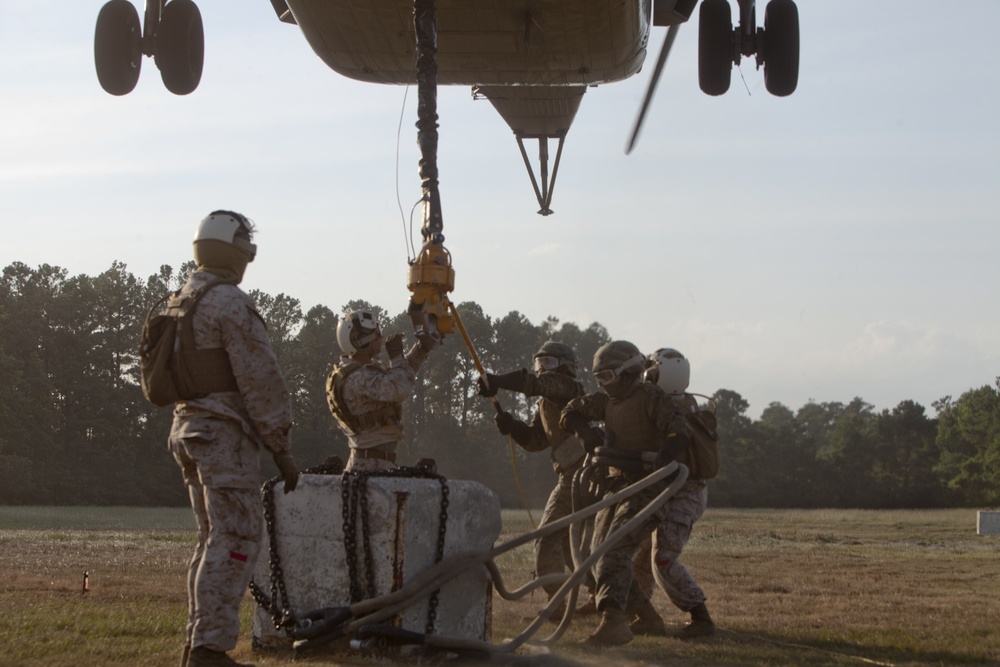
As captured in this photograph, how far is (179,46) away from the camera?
1239cm

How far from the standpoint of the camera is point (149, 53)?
12.5 metres

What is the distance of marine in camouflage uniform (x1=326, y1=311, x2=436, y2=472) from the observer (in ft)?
25.2

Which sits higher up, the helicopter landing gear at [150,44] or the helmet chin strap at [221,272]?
the helicopter landing gear at [150,44]

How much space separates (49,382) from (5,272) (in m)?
9.19

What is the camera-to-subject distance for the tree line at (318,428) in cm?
4894

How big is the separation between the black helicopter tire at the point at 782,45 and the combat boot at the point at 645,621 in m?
7.00

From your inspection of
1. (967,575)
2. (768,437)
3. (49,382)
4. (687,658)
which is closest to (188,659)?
(687,658)

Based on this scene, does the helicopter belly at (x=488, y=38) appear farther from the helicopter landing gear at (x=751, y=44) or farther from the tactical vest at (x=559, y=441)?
the tactical vest at (x=559, y=441)

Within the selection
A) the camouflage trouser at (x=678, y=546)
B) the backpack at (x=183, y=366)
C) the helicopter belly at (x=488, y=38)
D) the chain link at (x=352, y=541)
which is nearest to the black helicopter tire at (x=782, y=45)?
the helicopter belly at (x=488, y=38)

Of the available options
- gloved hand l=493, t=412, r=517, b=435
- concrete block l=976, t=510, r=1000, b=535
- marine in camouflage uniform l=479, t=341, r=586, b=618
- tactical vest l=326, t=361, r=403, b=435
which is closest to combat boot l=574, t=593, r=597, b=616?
marine in camouflage uniform l=479, t=341, r=586, b=618

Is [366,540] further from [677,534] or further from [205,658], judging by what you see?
[677,534]

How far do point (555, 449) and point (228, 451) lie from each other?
381 cm

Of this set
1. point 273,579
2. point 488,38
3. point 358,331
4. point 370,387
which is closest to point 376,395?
point 370,387

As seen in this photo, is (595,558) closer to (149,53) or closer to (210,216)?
(210,216)
